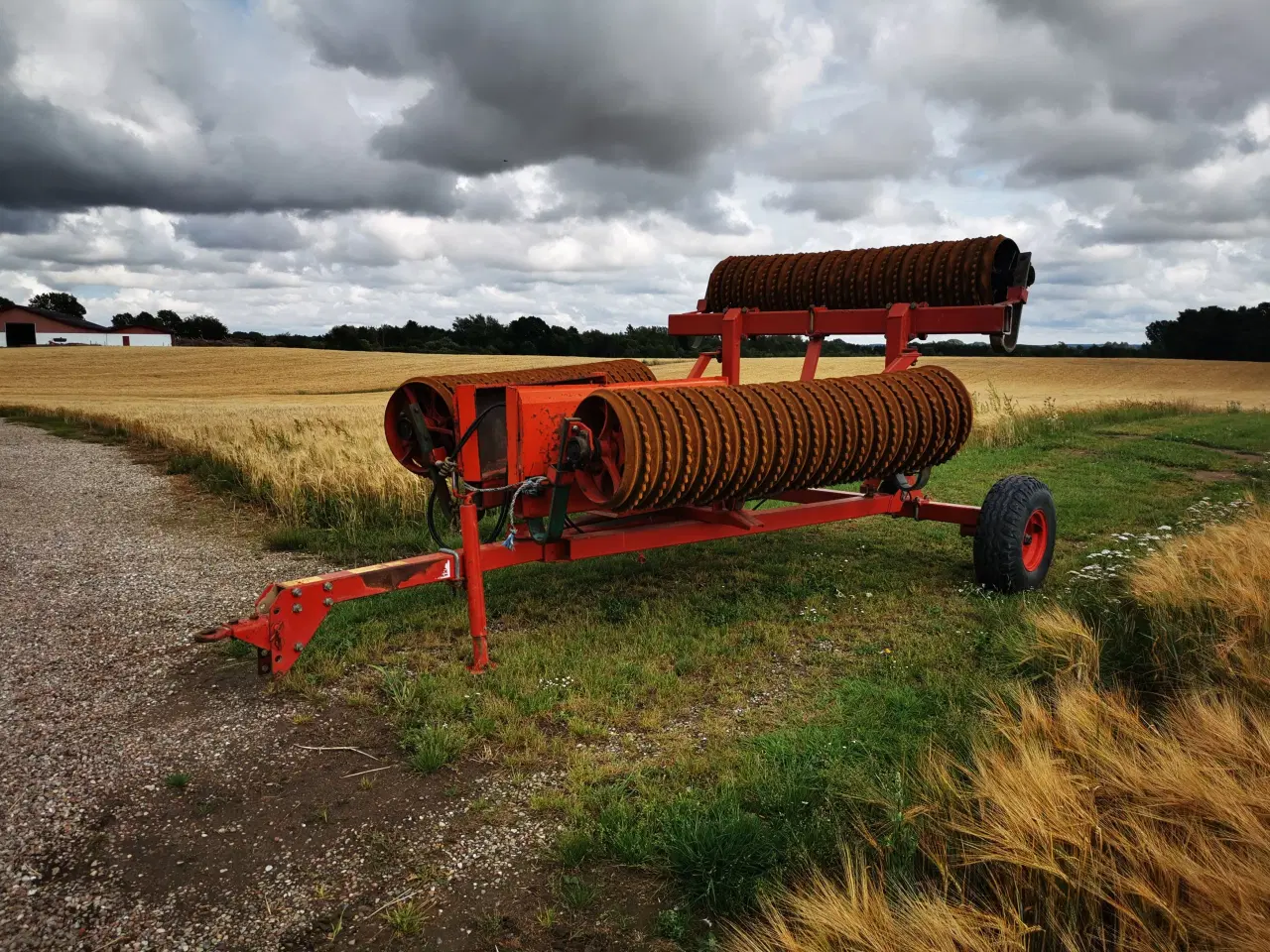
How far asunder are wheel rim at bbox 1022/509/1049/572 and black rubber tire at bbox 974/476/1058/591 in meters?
0.14

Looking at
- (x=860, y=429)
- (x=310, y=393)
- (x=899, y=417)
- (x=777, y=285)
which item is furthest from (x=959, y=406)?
(x=310, y=393)

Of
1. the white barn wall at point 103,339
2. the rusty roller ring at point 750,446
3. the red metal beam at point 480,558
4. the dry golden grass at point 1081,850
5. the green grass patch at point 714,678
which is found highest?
the white barn wall at point 103,339

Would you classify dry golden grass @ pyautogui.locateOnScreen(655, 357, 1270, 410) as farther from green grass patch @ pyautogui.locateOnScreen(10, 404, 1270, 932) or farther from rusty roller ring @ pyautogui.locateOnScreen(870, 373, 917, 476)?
rusty roller ring @ pyautogui.locateOnScreen(870, 373, 917, 476)

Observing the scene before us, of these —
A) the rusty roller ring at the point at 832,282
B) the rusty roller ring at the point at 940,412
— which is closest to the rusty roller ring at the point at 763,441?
the rusty roller ring at the point at 940,412

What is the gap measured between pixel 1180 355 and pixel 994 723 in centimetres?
5291

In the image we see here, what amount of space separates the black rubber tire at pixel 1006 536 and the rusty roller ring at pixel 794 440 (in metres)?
1.69

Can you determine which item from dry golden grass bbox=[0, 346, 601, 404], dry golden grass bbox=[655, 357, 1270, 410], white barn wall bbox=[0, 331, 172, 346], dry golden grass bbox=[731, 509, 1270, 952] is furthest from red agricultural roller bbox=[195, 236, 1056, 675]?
white barn wall bbox=[0, 331, 172, 346]

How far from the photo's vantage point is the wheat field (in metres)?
9.24

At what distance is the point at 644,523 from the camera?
226 inches

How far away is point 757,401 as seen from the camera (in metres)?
4.85

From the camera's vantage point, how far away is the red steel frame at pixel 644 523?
4.12m

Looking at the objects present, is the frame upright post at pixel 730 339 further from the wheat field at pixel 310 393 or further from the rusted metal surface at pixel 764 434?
the wheat field at pixel 310 393

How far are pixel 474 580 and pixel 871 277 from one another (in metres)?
3.77

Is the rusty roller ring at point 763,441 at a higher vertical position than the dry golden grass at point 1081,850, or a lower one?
higher
